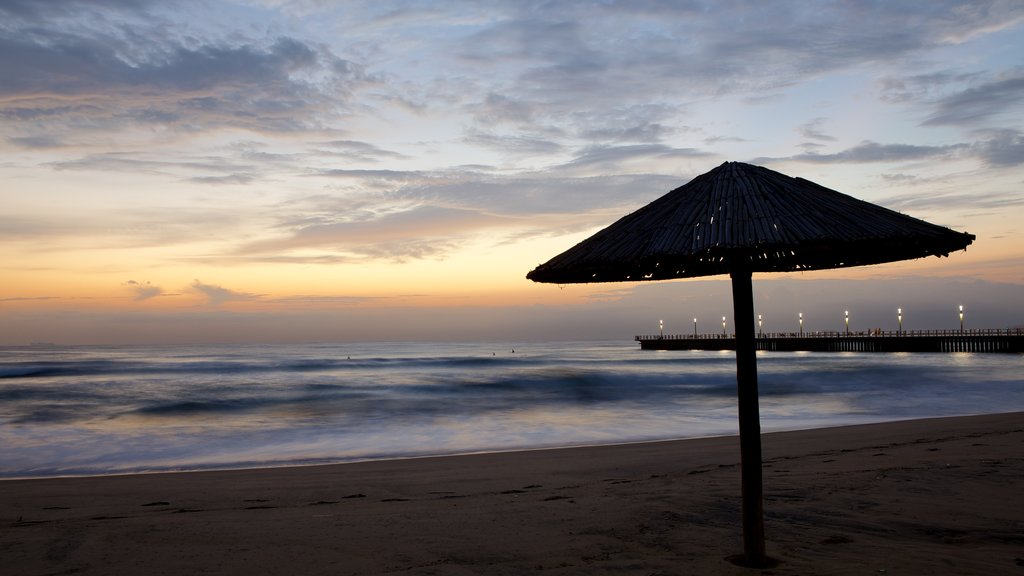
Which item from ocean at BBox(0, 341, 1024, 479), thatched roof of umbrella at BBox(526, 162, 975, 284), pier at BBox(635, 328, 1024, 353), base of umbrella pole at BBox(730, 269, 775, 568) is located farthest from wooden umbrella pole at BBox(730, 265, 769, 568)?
pier at BBox(635, 328, 1024, 353)

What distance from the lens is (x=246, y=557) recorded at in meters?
5.45

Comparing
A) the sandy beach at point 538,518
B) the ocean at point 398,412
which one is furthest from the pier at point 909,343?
the sandy beach at point 538,518

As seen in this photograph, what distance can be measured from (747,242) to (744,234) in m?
0.11

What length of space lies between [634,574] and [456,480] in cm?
488

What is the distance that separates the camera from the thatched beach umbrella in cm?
396

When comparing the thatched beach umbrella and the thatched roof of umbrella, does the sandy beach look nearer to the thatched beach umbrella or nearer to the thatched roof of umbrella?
the thatched beach umbrella

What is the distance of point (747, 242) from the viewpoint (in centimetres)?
388

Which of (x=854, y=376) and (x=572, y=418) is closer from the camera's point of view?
(x=572, y=418)

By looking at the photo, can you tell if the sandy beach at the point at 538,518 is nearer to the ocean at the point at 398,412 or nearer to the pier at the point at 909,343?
the ocean at the point at 398,412

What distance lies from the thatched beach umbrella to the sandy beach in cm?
113

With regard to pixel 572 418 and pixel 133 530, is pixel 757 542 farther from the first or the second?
pixel 572 418

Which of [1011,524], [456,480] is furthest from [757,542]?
[456,480]

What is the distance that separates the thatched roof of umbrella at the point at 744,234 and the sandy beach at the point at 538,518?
2.06 meters

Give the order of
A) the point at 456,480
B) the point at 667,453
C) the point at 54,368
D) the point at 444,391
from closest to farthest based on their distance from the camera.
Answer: the point at 456,480 → the point at 667,453 → the point at 444,391 → the point at 54,368
